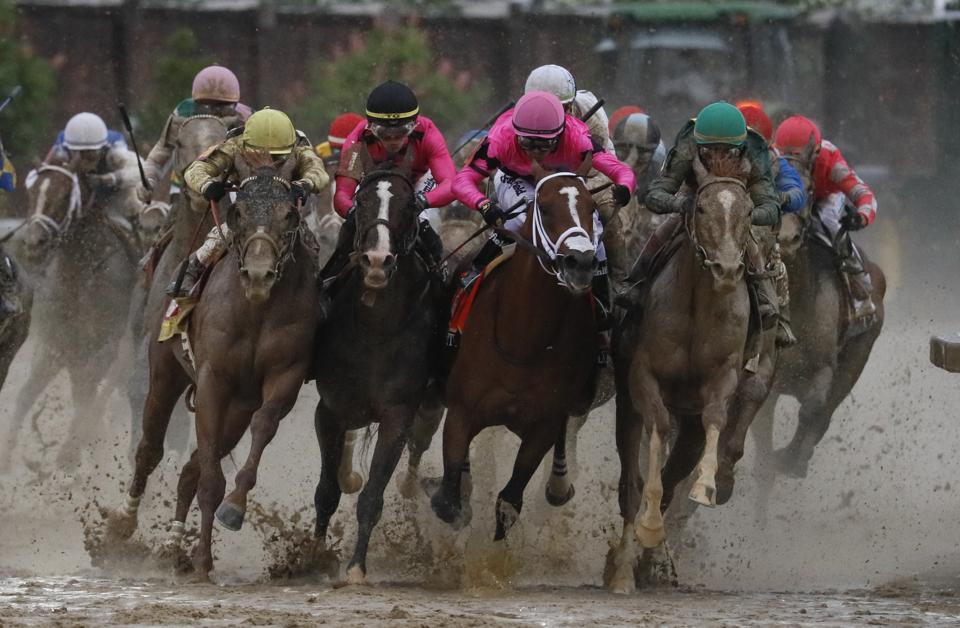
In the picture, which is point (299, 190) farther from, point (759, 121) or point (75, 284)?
point (75, 284)

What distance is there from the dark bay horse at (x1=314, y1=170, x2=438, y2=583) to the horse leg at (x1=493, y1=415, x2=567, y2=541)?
615 millimetres

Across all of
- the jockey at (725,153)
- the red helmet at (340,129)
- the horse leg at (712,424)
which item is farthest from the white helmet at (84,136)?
the horse leg at (712,424)

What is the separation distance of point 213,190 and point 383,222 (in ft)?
2.94

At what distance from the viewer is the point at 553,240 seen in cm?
988

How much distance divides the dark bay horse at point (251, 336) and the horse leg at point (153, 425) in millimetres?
1065

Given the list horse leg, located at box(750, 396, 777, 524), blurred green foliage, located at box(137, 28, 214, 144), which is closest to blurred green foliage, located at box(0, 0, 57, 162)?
blurred green foliage, located at box(137, 28, 214, 144)

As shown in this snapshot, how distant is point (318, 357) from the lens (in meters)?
10.8

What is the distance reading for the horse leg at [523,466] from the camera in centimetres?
1062

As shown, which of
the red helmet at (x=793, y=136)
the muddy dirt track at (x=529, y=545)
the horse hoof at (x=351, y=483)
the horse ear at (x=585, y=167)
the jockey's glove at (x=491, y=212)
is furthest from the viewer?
the red helmet at (x=793, y=136)

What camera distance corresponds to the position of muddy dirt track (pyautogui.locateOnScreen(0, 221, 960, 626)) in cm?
948

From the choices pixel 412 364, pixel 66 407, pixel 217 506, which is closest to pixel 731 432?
pixel 412 364

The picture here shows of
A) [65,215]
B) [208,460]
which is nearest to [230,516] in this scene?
[208,460]

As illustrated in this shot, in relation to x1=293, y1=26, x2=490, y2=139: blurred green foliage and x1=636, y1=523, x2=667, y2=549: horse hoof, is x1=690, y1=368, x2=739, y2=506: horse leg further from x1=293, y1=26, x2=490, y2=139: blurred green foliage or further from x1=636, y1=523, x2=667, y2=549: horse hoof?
x1=293, y1=26, x2=490, y2=139: blurred green foliage

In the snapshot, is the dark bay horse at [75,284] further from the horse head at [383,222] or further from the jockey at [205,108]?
the horse head at [383,222]
